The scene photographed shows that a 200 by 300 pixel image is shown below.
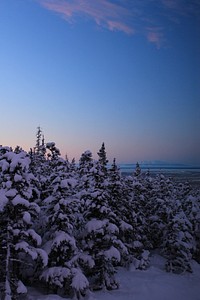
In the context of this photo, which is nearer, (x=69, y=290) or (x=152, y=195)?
(x=69, y=290)

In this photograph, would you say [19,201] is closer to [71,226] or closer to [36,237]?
[36,237]

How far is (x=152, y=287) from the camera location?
2853 cm

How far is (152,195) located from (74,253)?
66.6 ft

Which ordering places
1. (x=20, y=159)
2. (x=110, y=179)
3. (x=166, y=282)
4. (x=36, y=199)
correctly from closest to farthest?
(x=20, y=159) → (x=36, y=199) → (x=110, y=179) → (x=166, y=282)

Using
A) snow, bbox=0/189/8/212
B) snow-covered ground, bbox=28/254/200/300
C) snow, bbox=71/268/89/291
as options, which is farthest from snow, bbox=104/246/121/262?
snow, bbox=0/189/8/212

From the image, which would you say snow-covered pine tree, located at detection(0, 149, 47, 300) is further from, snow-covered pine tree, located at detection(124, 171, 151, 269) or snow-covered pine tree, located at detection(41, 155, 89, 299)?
snow-covered pine tree, located at detection(124, 171, 151, 269)

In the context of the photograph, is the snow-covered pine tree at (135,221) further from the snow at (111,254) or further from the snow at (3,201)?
the snow at (3,201)

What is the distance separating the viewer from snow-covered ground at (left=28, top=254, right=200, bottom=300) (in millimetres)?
24312

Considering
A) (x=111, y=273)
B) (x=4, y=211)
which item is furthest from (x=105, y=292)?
(x=4, y=211)

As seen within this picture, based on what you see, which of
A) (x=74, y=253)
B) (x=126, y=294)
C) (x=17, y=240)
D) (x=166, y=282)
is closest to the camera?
(x=17, y=240)

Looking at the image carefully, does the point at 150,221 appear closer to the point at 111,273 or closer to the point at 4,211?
the point at 111,273

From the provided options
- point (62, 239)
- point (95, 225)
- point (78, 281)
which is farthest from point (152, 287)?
point (62, 239)

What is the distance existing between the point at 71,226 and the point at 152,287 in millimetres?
12113

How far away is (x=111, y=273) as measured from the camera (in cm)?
2575
